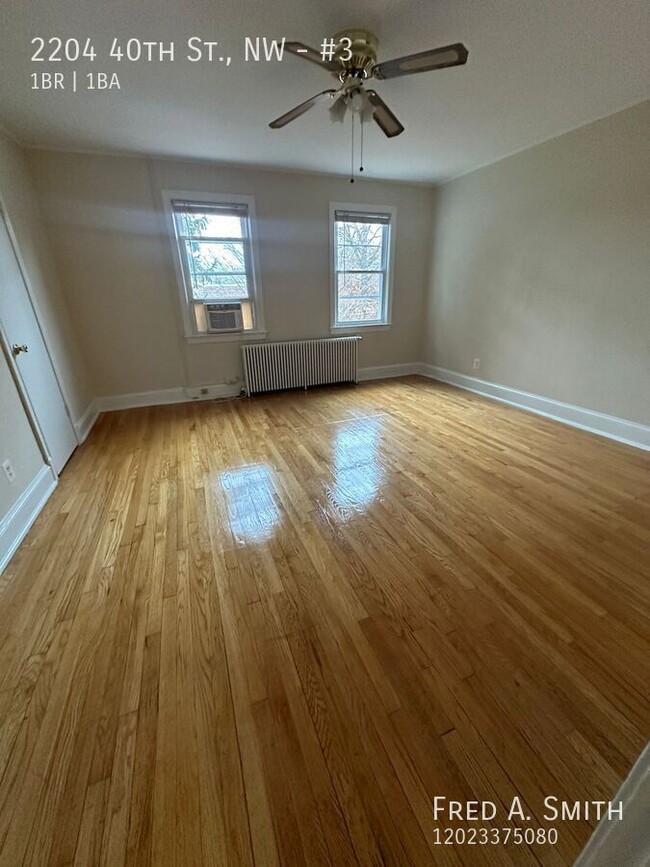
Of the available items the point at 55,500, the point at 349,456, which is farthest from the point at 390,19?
the point at 55,500

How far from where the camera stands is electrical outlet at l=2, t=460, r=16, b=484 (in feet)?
6.21

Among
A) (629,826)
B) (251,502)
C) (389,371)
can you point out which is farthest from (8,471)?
(389,371)

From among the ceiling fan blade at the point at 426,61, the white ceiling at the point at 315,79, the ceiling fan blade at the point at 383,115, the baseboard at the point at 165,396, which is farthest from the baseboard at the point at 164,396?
the ceiling fan blade at the point at 426,61

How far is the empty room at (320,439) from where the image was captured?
36.6 inches

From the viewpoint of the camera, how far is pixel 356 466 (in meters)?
2.63

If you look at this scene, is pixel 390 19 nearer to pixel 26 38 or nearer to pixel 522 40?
pixel 522 40

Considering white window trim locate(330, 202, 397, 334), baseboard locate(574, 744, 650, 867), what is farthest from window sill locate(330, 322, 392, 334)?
baseboard locate(574, 744, 650, 867)

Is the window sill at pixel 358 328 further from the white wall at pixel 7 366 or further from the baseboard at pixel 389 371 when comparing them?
the white wall at pixel 7 366

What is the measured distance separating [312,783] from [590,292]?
3.98 metres

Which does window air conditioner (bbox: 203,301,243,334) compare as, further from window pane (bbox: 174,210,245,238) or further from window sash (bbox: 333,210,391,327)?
window sash (bbox: 333,210,391,327)

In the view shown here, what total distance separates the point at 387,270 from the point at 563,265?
2228mm

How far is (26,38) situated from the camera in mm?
1800

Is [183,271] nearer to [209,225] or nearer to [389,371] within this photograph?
[209,225]

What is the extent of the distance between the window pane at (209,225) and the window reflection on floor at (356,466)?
2.71m
